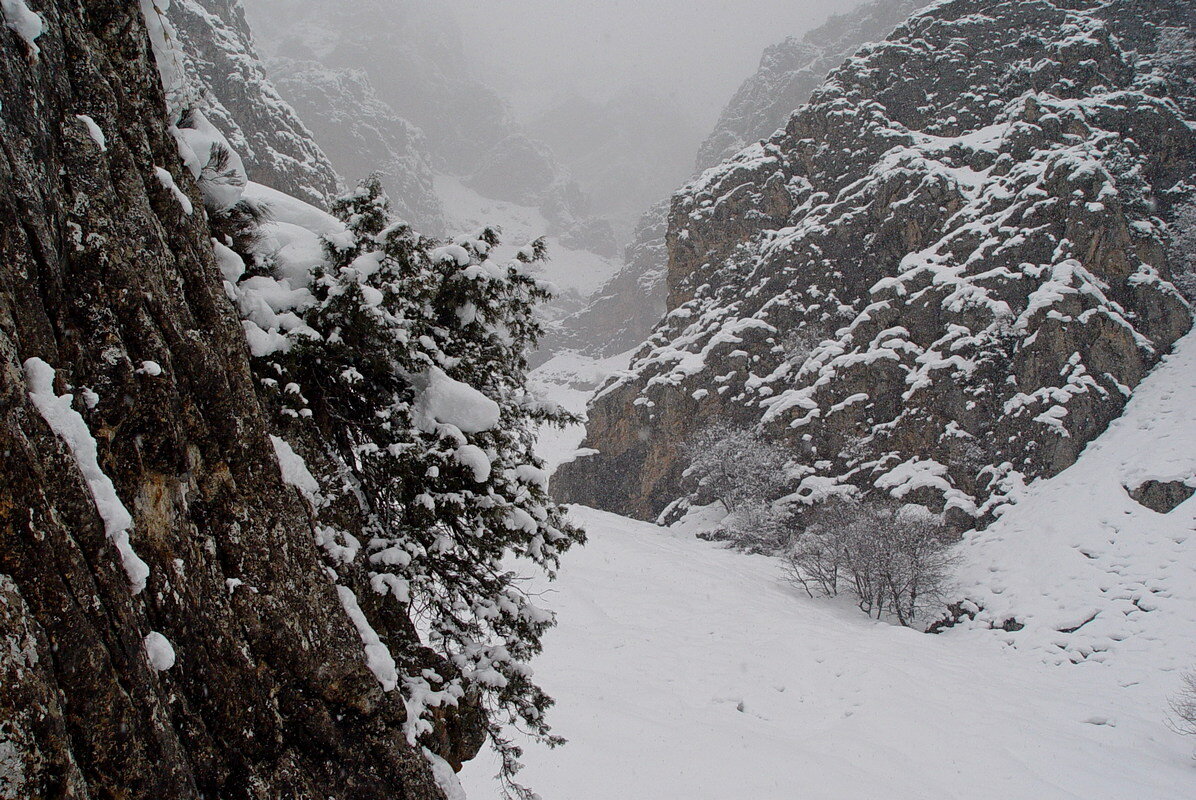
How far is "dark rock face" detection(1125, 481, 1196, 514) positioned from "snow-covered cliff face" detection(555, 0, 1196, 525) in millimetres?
3328

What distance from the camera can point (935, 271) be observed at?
2844 cm

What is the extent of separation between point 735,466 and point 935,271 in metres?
14.3

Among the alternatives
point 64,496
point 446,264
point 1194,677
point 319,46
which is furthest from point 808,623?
point 319,46

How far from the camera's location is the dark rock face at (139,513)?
201 cm

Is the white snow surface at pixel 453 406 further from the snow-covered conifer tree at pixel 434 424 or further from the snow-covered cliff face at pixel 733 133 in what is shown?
the snow-covered cliff face at pixel 733 133

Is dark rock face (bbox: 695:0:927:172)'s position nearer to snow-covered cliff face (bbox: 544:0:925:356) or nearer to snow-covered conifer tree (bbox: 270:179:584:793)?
snow-covered cliff face (bbox: 544:0:925:356)

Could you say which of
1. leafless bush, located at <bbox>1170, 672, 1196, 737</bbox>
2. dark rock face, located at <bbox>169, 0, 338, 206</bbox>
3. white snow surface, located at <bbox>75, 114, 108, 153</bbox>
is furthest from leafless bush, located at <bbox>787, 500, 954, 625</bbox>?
dark rock face, located at <bbox>169, 0, 338, 206</bbox>

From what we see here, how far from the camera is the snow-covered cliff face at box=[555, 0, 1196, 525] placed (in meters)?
24.2

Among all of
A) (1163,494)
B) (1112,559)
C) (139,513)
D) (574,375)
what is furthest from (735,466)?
(574,375)

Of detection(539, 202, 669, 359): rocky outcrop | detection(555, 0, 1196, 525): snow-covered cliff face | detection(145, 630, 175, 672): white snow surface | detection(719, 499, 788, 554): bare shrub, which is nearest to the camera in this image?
detection(145, 630, 175, 672): white snow surface

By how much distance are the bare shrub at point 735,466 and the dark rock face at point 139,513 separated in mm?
24754

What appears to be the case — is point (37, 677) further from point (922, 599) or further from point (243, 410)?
point (922, 599)

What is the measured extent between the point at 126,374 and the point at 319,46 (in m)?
194

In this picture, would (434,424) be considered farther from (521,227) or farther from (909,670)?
(521,227)
